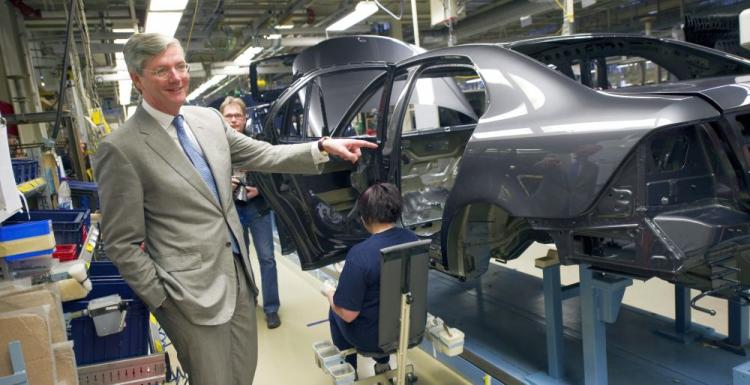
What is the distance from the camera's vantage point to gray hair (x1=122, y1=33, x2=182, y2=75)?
1674 mm

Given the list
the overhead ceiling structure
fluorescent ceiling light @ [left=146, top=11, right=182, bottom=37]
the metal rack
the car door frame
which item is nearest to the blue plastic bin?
the metal rack

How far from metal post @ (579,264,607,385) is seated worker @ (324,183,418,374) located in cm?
75

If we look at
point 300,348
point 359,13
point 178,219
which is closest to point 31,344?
point 178,219

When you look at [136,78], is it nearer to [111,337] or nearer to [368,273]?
[111,337]

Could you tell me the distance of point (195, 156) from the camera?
6.20 feet

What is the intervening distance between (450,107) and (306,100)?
1.17 meters

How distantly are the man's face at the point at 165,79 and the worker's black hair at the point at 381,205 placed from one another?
92 cm

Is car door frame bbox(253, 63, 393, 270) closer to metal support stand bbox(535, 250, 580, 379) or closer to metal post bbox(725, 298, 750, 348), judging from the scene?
metal support stand bbox(535, 250, 580, 379)

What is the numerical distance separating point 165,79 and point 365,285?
1137 millimetres

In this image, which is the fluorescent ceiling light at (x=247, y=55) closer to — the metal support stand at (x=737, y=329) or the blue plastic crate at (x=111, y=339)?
the blue plastic crate at (x=111, y=339)

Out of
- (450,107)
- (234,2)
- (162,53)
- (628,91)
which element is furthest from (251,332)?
(234,2)

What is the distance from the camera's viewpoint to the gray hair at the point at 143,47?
1.67 meters

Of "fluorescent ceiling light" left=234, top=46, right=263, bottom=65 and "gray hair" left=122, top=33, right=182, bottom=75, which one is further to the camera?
"fluorescent ceiling light" left=234, top=46, right=263, bottom=65

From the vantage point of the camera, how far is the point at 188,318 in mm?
1831
